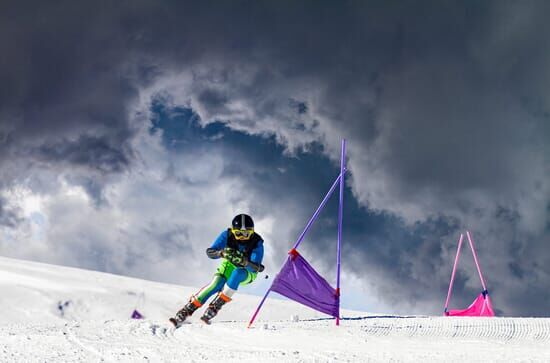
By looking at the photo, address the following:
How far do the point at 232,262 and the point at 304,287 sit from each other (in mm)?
1361

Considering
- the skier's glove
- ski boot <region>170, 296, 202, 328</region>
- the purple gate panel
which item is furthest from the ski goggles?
ski boot <region>170, 296, 202, 328</region>

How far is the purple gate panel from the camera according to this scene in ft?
29.9

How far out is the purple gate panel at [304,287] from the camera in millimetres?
9128

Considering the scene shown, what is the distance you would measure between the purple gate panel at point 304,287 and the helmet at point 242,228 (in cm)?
83

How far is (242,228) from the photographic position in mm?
8859

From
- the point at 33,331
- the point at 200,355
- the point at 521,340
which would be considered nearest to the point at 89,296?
the point at 33,331

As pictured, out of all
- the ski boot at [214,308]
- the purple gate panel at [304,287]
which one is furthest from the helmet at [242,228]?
the ski boot at [214,308]

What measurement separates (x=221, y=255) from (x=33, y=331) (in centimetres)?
287

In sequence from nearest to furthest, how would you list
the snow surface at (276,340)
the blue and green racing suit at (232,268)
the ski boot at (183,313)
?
the snow surface at (276,340) < the ski boot at (183,313) < the blue and green racing suit at (232,268)

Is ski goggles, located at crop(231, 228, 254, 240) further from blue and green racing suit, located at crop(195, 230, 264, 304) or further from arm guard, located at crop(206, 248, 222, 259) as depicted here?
arm guard, located at crop(206, 248, 222, 259)

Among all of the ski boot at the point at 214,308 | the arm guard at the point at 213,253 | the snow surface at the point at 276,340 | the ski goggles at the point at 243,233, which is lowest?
the snow surface at the point at 276,340

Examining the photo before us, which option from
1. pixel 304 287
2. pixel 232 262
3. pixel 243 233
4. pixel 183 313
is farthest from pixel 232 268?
pixel 304 287

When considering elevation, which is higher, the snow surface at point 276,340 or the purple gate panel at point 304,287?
the purple gate panel at point 304,287

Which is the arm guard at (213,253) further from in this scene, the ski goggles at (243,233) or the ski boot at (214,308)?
the ski boot at (214,308)
